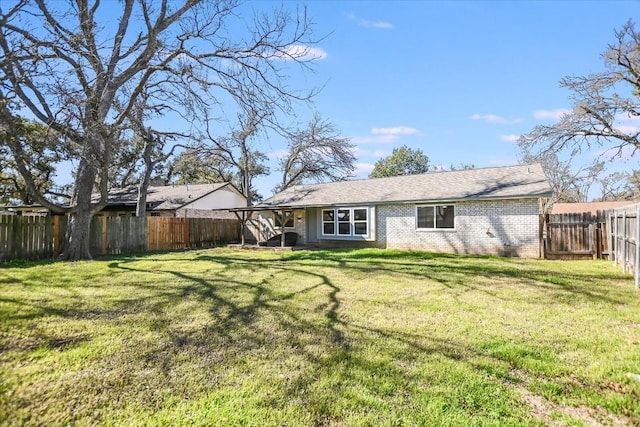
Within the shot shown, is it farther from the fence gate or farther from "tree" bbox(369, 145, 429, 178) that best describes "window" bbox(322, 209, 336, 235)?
"tree" bbox(369, 145, 429, 178)

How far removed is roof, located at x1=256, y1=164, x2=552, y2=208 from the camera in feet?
44.0

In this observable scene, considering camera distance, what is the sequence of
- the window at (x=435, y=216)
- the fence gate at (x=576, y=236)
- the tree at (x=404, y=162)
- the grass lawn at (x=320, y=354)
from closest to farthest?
the grass lawn at (x=320, y=354), the fence gate at (x=576, y=236), the window at (x=435, y=216), the tree at (x=404, y=162)

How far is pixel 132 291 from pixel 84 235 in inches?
294

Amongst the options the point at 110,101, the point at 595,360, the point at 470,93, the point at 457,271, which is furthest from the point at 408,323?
the point at 470,93

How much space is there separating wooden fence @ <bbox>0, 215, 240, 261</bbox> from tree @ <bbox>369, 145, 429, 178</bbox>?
2809 centimetres

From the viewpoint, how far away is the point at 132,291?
6938 mm

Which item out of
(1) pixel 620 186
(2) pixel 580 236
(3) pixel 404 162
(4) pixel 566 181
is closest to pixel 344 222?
(2) pixel 580 236

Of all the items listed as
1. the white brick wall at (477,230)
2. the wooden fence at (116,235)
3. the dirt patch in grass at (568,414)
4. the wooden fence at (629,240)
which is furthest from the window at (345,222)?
the dirt patch in grass at (568,414)

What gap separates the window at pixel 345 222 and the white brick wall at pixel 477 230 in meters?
0.95

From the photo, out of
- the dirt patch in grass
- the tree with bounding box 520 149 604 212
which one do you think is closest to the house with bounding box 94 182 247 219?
the dirt patch in grass

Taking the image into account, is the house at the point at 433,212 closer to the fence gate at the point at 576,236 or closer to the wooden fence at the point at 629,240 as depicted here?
the fence gate at the point at 576,236

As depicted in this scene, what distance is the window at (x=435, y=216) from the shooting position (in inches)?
574

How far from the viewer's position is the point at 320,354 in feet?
12.3

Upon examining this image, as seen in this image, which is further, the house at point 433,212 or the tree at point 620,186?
the tree at point 620,186
